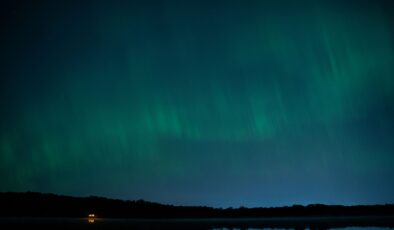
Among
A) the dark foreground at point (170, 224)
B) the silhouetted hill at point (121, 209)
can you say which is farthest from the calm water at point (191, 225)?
the silhouetted hill at point (121, 209)

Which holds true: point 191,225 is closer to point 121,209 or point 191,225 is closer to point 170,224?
point 170,224

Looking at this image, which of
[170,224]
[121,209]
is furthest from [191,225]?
[121,209]

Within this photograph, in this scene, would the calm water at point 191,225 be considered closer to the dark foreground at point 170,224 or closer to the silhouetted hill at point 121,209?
the dark foreground at point 170,224

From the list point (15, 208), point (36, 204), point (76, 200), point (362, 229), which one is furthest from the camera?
point (76, 200)

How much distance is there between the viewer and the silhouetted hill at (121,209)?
144 meters

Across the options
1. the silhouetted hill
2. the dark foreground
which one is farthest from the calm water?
the silhouetted hill

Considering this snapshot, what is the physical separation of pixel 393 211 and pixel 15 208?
143 m

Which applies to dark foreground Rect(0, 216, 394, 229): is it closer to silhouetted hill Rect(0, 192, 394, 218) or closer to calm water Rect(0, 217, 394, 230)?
calm water Rect(0, 217, 394, 230)

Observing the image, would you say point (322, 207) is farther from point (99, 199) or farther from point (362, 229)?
point (362, 229)

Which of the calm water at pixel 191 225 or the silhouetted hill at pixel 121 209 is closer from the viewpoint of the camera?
the calm water at pixel 191 225

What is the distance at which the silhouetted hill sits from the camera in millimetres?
143500

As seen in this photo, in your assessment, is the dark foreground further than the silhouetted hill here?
No

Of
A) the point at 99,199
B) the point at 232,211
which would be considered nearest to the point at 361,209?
the point at 232,211

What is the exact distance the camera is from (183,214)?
18250cm
